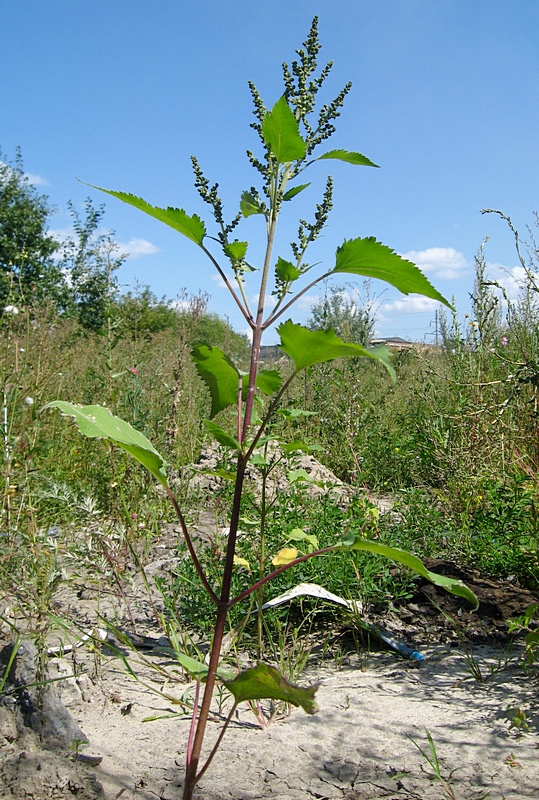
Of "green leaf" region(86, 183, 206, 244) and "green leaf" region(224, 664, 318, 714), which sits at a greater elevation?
"green leaf" region(86, 183, 206, 244)

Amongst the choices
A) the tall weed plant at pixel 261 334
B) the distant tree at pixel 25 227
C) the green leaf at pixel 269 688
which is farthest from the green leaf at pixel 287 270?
the distant tree at pixel 25 227

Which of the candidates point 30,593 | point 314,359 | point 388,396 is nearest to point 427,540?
point 30,593

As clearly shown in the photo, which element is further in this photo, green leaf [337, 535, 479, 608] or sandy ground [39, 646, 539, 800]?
sandy ground [39, 646, 539, 800]

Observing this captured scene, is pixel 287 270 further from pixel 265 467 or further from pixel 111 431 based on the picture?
pixel 265 467

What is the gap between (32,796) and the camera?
1.50m

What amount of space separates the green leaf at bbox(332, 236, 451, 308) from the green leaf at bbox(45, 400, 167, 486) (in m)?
0.48

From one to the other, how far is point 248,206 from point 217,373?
35 cm

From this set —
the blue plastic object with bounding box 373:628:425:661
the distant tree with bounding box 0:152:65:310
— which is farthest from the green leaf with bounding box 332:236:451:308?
the distant tree with bounding box 0:152:65:310

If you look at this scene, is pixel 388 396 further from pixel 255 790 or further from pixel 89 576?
pixel 255 790

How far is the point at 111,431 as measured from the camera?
1.18 meters

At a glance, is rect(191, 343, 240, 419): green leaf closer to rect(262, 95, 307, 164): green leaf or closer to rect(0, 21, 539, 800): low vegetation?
rect(0, 21, 539, 800): low vegetation

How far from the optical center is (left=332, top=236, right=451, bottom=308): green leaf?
45.9 inches

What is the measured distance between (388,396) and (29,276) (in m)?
22.4

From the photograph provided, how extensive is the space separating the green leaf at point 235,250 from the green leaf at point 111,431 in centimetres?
40
